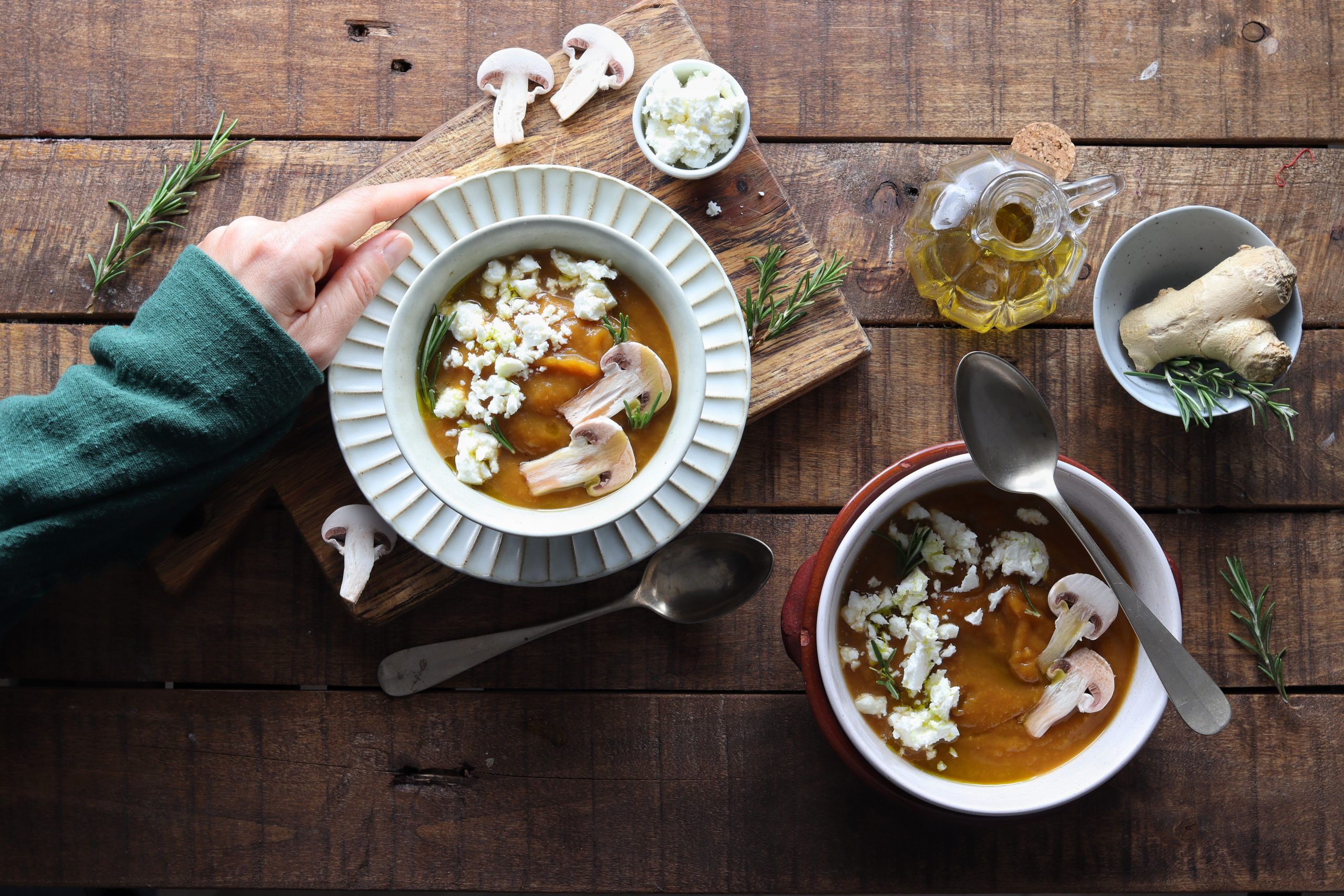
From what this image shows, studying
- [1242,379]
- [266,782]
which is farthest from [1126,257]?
[266,782]

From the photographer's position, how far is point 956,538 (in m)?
1.93

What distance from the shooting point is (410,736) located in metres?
2.10

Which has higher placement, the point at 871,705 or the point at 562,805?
the point at 871,705

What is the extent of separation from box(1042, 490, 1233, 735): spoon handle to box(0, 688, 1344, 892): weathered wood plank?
418mm

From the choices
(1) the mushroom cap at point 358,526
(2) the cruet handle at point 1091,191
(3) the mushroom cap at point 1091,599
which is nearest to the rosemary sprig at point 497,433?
(1) the mushroom cap at point 358,526

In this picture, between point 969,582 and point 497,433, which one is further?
point 969,582

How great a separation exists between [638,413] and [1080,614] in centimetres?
102

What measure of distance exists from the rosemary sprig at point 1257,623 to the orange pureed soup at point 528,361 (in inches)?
55.5

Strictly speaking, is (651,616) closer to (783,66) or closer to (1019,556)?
(1019,556)

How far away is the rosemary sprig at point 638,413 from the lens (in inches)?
69.2

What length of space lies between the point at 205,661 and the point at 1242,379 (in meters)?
2.40

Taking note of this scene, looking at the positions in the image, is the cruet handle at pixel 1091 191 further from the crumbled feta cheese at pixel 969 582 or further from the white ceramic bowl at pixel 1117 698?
the crumbled feta cheese at pixel 969 582

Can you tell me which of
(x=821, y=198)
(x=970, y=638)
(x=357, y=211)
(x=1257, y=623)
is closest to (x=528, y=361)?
(x=357, y=211)

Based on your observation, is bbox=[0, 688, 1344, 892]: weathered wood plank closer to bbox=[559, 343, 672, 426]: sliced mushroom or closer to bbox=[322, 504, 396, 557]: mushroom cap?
bbox=[322, 504, 396, 557]: mushroom cap
